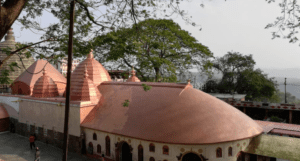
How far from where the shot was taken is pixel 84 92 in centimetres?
1427

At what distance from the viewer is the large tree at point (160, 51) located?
21.6 m

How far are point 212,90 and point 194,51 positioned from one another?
19.3 metres

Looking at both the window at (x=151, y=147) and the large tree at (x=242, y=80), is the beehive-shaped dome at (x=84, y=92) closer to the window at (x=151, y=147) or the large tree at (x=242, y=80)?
the window at (x=151, y=147)

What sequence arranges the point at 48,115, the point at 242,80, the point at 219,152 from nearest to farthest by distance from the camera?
the point at 219,152, the point at 48,115, the point at 242,80

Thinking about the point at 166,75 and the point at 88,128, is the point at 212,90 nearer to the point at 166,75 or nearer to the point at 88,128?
the point at 166,75

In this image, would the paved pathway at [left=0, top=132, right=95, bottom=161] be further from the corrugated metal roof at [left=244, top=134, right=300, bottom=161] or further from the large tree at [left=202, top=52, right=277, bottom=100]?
the large tree at [left=202, top=52, right=277, bottom=100]

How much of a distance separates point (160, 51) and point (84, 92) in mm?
11754

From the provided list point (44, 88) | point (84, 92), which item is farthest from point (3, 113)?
point (84, 92)

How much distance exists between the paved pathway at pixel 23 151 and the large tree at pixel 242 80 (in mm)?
30872

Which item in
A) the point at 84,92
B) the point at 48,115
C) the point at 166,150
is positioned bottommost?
the point at 166,150

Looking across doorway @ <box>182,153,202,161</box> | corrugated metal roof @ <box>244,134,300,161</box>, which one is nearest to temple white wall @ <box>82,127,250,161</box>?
doorway @ <box>182,153,202,161</box>

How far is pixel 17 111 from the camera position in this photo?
18.6m

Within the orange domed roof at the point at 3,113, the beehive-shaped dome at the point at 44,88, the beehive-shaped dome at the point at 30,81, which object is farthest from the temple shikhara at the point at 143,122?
the orange domed roof at the point at 3,113

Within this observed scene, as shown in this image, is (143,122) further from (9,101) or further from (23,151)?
(9,101)
